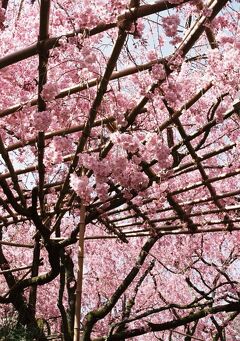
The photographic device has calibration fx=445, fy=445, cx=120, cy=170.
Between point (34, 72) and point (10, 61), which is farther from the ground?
point (34, 72)

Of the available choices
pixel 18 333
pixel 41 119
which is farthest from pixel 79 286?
pixel 18 333

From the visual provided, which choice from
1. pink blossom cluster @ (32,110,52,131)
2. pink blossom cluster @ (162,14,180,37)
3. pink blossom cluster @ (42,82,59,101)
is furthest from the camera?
pink blossom cluster @ (32,110,52,131)

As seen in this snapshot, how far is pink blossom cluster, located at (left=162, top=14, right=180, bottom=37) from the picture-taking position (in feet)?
8.87

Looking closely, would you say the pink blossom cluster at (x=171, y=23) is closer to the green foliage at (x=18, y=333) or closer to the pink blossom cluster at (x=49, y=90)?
the pink blossom cluster at (x=49, y=90)


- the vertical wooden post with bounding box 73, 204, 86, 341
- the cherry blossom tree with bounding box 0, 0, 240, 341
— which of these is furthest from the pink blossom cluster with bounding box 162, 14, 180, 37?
the vertical wooden post with bounding box 73, 204, 86, 341

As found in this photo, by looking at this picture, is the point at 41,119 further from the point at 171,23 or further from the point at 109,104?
the point at 171,23

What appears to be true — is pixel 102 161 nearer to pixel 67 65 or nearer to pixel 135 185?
pixel 135 185

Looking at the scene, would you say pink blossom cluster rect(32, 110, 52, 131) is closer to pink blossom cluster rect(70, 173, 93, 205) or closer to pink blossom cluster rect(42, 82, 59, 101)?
pink blossom cluster rect(42, 82, 59, 101)

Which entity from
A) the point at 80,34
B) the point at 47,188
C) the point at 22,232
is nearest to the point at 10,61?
the point at 80,34

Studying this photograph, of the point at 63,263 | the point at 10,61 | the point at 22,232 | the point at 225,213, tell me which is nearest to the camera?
the point at 10,61

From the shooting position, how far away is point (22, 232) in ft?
31.1

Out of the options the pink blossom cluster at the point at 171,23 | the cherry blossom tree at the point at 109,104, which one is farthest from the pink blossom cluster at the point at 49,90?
the pink blossom cluster at the point at 171,23

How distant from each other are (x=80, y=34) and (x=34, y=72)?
3.66 feet

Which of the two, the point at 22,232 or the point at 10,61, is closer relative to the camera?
the point at 10,61
